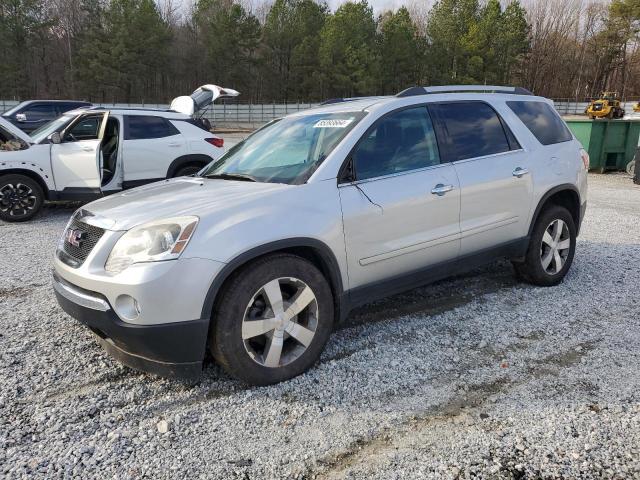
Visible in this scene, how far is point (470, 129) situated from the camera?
165 inches

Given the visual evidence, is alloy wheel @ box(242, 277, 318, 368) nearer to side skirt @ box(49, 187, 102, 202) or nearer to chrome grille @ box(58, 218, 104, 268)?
chrome grille @ box(58, 218, 104, 268)

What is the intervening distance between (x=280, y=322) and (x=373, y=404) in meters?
0.72

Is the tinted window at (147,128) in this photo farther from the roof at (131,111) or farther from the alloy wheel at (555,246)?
the alloy wheel at (555,246)

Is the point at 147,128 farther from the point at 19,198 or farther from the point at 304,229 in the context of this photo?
the point at 304,229

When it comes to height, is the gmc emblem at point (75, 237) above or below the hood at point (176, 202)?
below

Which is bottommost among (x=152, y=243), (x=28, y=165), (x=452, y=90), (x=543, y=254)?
(x=543, y=254)

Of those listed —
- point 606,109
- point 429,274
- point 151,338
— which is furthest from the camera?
point 606,109

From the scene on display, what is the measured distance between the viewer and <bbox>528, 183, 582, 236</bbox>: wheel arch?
461cm

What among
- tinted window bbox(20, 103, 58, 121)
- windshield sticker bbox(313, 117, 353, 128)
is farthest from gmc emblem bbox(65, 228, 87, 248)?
tinted window bbox(20, 103, 58, 121)

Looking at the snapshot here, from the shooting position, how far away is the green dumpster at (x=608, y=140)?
46.4 ft

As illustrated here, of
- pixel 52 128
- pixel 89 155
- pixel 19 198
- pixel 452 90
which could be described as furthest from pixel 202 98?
pixel 452 90

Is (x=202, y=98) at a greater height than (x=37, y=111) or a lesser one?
greater

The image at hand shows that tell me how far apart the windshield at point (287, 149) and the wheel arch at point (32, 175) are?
498 centimetres

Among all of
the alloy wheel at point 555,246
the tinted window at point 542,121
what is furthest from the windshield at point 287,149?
the alloy wheel at point 555,246
